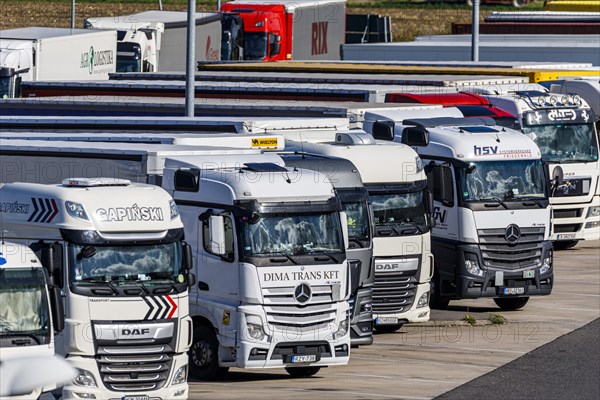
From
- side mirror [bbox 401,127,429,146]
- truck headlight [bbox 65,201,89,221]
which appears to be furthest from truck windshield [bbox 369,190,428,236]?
truck headlight [bbox 65,201,89,221]

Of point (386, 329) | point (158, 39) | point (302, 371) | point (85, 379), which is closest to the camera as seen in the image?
point (85, 379)

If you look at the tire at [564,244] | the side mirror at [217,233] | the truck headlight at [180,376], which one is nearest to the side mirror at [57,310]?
the truck headlight at [180,376]

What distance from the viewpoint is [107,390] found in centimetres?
1499

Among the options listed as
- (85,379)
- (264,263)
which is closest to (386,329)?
(264,263)

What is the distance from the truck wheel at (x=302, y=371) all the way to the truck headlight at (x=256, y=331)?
4.58ft

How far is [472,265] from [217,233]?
7.67 meters

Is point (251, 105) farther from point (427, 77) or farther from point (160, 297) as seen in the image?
point (160, 297)

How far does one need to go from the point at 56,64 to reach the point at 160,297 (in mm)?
28611

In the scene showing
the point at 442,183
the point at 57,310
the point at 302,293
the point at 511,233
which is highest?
the point at 442,183

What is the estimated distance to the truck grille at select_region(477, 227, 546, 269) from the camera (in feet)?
77.1

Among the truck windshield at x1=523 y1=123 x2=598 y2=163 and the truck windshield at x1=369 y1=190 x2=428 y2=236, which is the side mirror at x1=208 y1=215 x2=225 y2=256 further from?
the truck windshield at x1=523 y1=123 x2=598 y2=163

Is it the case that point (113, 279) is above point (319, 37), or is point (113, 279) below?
below

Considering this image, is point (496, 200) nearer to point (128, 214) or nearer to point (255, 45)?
point (128, 214)

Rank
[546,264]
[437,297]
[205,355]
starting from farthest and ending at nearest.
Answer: [437,297], [546,264], [205,355]
